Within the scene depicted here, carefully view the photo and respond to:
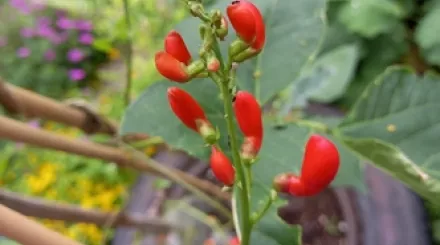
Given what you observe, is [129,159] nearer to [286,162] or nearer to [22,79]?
[286,162]

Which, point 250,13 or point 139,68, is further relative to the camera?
point 139,68

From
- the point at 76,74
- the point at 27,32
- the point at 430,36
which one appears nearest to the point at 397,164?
the point at 430,36

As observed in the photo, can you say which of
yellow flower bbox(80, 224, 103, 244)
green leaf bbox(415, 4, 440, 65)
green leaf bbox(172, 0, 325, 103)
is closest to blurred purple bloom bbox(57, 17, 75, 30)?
yellow flower bbox(80, 224, 103, 244)

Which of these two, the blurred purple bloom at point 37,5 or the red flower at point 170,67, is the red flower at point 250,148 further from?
the blurred purple bloom at point 37,5

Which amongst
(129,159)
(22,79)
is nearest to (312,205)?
(129,159)

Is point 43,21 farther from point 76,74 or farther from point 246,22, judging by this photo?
point 246,22

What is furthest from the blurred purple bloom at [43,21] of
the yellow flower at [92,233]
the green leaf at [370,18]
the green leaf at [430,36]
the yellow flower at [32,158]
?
the green leaf at [430,36]
